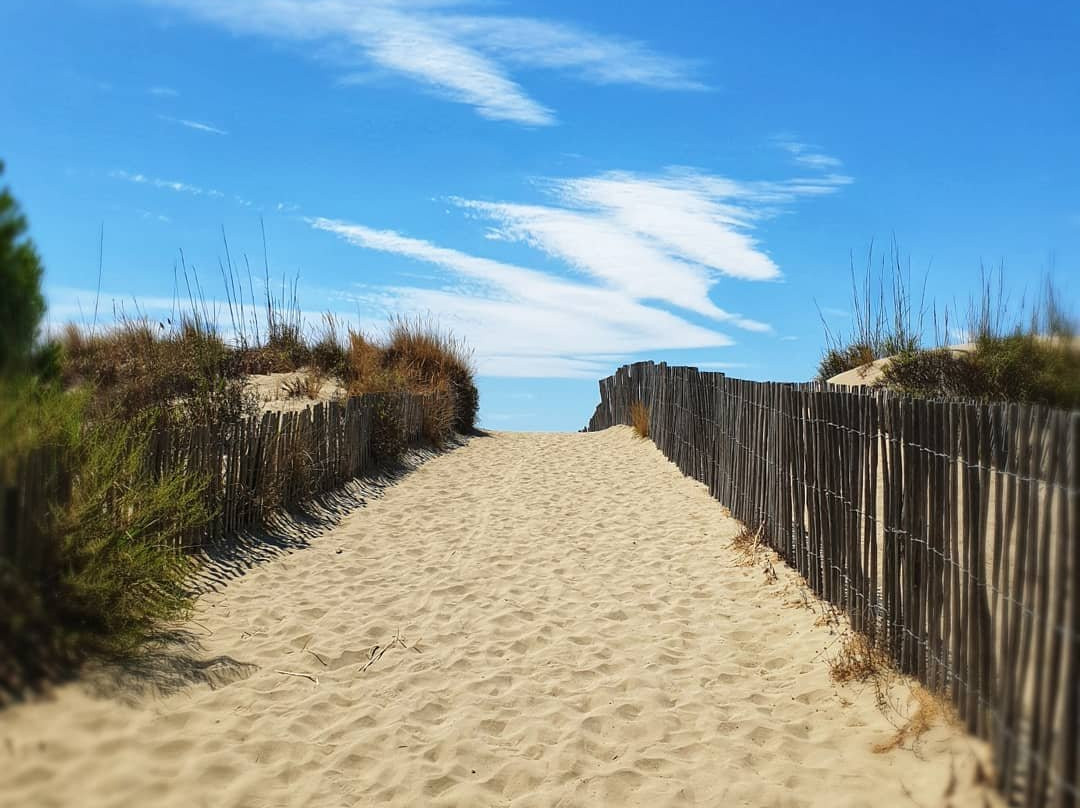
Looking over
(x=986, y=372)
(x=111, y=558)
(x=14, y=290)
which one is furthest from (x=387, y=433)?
(x=14, y=290)

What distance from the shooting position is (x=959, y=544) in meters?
3.81

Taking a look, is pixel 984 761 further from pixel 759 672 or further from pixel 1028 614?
pixel 759 672

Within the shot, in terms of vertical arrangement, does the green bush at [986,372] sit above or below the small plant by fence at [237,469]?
above

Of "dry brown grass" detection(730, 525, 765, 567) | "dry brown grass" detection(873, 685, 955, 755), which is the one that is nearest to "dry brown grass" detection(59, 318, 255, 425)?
"dry brown grass" detection(730, 525, 765, 567)

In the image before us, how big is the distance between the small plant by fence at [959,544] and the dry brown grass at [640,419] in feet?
22.7

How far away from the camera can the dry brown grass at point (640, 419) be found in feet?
45.9

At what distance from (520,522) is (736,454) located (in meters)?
2.18

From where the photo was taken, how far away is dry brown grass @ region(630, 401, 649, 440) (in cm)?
1398

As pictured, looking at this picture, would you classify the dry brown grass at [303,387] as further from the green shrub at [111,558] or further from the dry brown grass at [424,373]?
the green shrub at [111,558]

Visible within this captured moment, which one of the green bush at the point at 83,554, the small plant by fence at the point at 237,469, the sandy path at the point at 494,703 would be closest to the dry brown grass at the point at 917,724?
the sandy path at the point at 494,703

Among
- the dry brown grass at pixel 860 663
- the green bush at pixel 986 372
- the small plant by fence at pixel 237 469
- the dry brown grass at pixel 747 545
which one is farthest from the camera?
the green bush at pixel 986 372

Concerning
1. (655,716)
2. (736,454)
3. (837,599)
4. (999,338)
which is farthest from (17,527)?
(999,338)

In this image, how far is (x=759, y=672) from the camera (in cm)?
477

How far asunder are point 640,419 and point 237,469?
8274 mm
